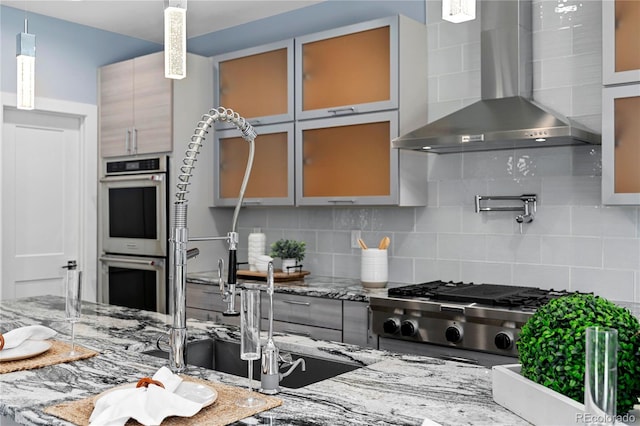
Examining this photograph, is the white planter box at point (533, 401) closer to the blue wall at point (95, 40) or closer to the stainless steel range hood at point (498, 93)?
the stainless steel range hood at point (498, 93)

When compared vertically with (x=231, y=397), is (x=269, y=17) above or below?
above

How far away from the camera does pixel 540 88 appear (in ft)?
11.3

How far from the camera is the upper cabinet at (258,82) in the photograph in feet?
13.8

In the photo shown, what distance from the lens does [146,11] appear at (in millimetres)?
→ 4641

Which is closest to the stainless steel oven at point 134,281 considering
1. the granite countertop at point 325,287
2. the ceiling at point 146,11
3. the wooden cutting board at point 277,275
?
the granite countertop at point 325,287

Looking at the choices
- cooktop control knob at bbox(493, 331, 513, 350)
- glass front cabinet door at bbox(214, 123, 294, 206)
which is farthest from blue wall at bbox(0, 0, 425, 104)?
cooktop control knob at bbox(493, 331, 513, 350)

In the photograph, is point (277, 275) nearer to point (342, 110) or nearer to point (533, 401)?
point (342, 110)

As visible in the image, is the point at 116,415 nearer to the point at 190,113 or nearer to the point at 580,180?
the point at 580,180

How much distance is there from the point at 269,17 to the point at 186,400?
3892 millimetres

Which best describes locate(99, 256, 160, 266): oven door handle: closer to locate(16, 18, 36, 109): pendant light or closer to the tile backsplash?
the tile backsplash

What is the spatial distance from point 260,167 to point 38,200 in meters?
1.84

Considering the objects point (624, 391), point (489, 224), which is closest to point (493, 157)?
point (489, 224)

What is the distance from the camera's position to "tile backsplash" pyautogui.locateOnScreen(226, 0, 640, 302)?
3.24 metres

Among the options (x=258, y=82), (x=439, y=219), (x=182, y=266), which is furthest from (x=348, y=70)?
(x=182, y=266)
